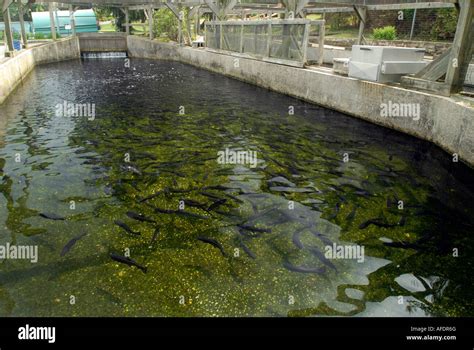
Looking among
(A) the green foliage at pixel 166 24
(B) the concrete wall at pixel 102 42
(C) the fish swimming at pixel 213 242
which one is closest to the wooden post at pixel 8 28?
(B) the concrete wall at pixel 102 42

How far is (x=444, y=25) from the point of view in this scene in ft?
79.3

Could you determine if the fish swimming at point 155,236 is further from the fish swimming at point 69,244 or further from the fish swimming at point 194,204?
the fish swimming at point 69,244

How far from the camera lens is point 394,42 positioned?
80.0ft

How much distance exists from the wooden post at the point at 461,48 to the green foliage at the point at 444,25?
1549cm

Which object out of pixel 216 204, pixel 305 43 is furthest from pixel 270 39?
pixel 216 204

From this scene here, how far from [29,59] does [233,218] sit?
83.9 feet

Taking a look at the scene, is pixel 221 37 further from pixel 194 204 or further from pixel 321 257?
pixel 321 257

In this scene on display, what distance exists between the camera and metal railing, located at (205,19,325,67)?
706 inches

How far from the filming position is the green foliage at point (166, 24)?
41.0 meters

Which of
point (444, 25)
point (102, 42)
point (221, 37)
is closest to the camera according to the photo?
point (444, 25)

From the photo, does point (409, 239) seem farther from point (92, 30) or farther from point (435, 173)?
point (92, 30)

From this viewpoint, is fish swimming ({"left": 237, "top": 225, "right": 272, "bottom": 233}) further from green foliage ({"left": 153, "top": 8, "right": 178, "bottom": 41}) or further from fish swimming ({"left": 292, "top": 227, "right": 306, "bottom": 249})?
green foliage ({"left": 153, "top": 8, "right": 178, "bottom": 41})

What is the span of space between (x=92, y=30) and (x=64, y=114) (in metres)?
38.8
